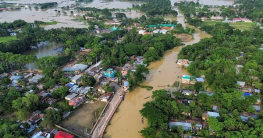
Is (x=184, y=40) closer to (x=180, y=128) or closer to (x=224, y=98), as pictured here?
(x=224, y=98)

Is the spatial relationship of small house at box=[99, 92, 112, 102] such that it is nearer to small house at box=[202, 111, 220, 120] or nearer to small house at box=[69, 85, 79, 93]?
small house at box=[69, 85, 79, 93]

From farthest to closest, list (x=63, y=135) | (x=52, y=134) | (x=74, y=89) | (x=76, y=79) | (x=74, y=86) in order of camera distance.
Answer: (x=76, y=79) → (x=74, y=86) → (x=74, y=89) → (x=52, y=134) → (x=63, y=135)

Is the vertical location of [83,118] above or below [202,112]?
below

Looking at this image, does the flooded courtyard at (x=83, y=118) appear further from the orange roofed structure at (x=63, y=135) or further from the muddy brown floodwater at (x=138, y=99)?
the muddy brown floodwater at (x=138, y=99)

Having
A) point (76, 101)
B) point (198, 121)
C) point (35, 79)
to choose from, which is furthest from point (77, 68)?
point (198, 121)

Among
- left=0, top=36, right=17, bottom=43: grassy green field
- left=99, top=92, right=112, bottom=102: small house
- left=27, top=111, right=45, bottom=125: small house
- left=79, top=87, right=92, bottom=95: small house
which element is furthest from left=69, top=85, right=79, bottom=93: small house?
left=0, top=36, right=17, bottom=43: grassy green field

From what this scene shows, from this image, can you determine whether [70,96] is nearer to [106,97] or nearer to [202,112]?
[106,97]

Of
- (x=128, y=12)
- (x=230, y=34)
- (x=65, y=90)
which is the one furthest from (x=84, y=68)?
(x=128, y=12)
